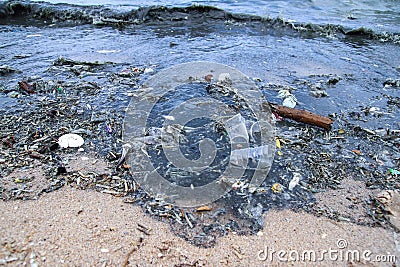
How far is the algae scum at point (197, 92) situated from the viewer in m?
2.39

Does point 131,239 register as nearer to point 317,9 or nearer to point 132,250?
point 132,250

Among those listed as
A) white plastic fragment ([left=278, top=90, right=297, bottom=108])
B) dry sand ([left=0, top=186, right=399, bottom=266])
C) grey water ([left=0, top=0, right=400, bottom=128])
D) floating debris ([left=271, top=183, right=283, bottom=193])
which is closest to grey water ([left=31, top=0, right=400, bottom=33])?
grey water ([left=0, top=0, right=400, bottom=128])

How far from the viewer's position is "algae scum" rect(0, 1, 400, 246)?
239cm

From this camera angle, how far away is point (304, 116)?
3.44m

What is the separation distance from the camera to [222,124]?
10.7 ft

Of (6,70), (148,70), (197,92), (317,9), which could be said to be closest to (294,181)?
(197,92)

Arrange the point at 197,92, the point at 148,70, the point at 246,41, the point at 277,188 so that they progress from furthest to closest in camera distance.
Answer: the point at 246,41, the point at 148,70, the point at 197,92, the point at 277,188

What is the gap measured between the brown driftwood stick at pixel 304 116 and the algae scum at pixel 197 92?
0.30 ft

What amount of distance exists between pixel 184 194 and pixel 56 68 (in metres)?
3.60

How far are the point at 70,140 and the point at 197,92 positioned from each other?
183 centimetres

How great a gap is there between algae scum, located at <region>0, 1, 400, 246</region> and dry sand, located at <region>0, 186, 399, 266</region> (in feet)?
0.34

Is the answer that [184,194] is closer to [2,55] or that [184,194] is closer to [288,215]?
[288,215]

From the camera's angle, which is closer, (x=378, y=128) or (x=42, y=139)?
(x=42, y=139)

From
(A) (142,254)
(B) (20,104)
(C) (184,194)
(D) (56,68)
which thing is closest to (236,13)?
(D) (56,68)
